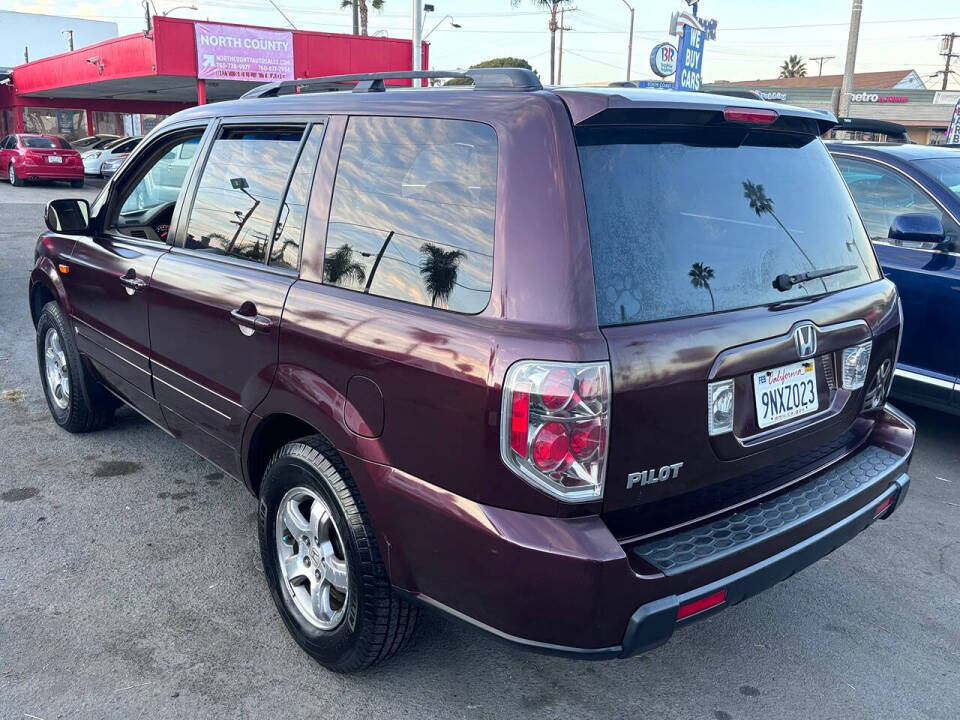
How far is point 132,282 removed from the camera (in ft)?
12.0

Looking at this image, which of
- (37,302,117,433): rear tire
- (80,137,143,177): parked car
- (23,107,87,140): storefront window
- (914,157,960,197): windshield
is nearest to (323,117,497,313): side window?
(37,302,117,433): rear tire

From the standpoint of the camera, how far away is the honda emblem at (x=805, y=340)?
2.47 metres

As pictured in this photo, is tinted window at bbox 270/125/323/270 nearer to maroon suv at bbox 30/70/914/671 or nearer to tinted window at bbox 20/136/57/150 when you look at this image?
maroon suv at bbox 30/70/914/671

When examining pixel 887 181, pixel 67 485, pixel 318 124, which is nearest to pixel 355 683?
pixel 318 124

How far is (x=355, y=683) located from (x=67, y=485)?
7.32 feet

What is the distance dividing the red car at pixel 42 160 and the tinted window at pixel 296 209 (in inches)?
970

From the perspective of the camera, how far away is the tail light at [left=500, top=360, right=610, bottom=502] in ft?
6.64

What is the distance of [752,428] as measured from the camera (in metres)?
2.38

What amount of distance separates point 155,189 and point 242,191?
51.2 inches

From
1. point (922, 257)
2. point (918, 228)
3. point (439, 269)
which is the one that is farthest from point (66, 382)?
point (922, 257)

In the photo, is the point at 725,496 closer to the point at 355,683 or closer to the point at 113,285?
the point at 355,683

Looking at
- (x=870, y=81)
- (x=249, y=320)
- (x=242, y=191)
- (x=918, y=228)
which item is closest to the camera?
(x=249, y=320)

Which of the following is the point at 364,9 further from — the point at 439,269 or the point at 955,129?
the point at 439,269

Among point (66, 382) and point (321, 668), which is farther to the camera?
point (66, 382)
